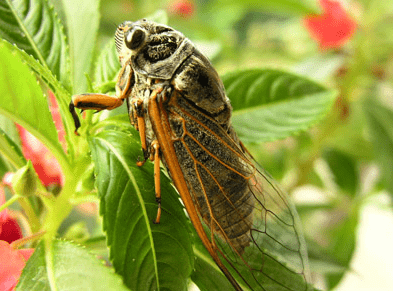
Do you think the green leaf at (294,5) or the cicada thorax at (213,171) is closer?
the cicada thorax at (213,171)

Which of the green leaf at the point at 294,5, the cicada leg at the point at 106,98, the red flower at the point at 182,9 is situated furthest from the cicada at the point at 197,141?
the red flower at the point at 182,9

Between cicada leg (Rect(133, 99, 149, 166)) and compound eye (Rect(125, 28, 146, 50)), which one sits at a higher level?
compound eye (Rect(125, 28, 146, 50))

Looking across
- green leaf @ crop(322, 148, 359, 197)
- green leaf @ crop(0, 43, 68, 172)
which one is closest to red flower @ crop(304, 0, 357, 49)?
green leaf @ crop(322, 148, 359, 197)

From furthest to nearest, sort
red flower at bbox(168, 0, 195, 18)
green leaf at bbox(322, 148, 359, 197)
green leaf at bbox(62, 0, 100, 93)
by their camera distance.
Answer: red flower at bbox(168, 0, 195, 18), green leaf at bbox(322, 148, 359, 197), green leaf at bbox(62, 0, 100, 93)

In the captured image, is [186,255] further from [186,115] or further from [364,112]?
[364,112]

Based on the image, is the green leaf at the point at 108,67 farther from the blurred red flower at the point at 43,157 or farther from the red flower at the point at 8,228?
the red flower at the point at 8,228

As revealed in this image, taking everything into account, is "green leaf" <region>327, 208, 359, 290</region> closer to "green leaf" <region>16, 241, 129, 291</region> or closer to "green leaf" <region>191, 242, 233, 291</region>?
"green leaf" <region>191, 242, 233, 291</region>

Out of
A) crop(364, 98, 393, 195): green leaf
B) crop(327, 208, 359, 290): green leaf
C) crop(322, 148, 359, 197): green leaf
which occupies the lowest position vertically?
crop(327, 208, 359, 290): green leaf
